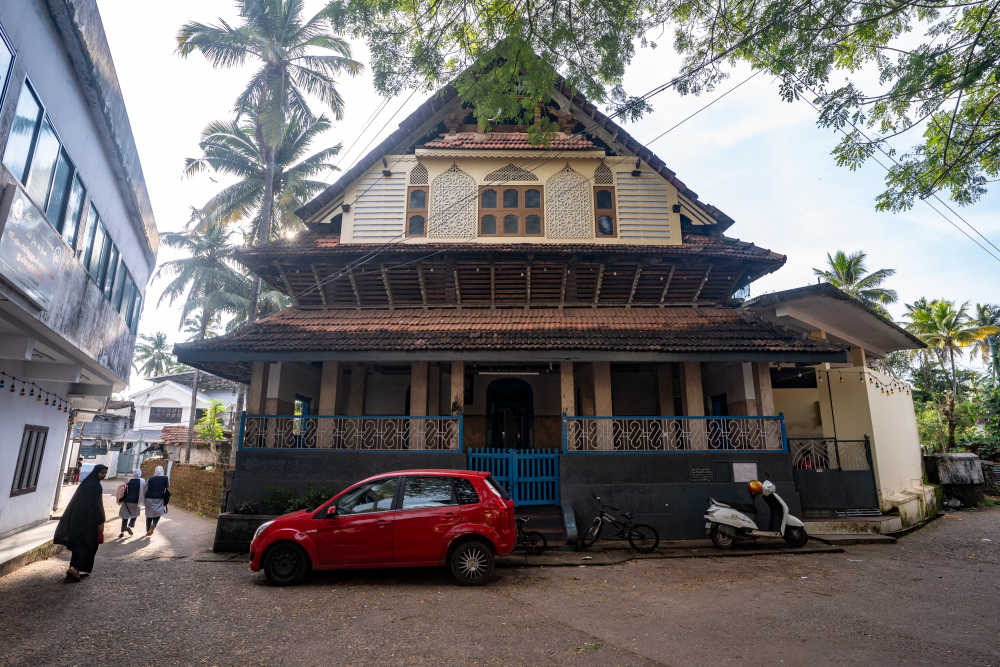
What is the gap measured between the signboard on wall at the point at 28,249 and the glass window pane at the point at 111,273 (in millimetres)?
3711

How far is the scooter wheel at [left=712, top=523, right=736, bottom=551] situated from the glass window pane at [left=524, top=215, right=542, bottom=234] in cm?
765

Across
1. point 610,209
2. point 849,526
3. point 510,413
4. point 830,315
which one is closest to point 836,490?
point 849,526

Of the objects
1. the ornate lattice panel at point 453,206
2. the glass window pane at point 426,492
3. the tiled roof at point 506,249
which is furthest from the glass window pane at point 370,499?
the ornate lattice panel at point 453,206

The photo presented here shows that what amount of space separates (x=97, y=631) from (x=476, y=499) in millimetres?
4390

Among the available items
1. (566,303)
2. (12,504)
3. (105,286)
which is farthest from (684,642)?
(12,504)

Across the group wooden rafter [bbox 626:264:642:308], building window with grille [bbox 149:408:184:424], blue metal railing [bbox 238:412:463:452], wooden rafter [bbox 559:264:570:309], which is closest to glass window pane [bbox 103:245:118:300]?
blue metal railing [bbox 238:412:463:452]

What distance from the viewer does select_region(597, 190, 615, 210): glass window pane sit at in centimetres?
→ 1346

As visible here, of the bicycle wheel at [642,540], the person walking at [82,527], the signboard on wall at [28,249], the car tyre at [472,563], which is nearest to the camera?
the signboard on wall at [28,249]

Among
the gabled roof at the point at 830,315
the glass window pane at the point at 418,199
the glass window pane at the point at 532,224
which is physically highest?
the glass window pane at the point at 418,199

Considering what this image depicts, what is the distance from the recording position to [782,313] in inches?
510

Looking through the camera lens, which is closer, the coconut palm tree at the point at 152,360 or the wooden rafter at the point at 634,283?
the wooden rafter at the point at 634,283

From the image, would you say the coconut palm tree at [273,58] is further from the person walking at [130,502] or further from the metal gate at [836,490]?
the metal gate at [836,490]

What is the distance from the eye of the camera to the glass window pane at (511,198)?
1340cm

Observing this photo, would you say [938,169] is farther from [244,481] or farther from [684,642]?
[244,481]
